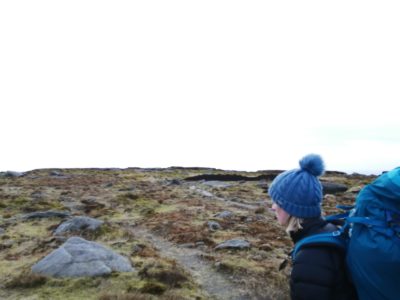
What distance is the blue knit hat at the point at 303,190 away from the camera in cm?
460

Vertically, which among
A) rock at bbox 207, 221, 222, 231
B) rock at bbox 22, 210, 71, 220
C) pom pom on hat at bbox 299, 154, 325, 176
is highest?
pom pom on hat at bbox 299, 154, 325, 176

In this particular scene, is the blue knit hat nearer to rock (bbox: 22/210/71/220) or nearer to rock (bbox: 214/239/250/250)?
rock (bbox: 214/239/250/250)

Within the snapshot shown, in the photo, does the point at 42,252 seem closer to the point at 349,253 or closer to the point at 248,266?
the point at 248,266

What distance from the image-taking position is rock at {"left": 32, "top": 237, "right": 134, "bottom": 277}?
11508mm

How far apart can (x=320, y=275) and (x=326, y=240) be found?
34 cm

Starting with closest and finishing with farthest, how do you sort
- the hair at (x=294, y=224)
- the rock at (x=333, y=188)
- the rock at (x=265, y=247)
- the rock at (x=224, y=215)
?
the hair at (x=294, y=224)
the rock at (x=265, y=247)
the rock at (x=224, y=215)
the rock at (x=333, y=188)

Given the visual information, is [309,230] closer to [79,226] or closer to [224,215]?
[79,226]

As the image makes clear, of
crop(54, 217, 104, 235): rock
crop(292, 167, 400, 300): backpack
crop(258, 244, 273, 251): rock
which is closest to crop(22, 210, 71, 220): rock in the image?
crop(54, 217, 104, 235): rock

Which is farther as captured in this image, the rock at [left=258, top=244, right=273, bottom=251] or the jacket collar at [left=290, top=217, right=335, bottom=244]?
the rock at [left=258, top=244, right=273, bottom=251]

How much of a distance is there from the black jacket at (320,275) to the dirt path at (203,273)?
6.86 metres

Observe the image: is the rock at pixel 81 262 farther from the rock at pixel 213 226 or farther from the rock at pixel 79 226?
the rock at pixel 213 226

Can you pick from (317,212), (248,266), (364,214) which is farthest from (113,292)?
(364,214)

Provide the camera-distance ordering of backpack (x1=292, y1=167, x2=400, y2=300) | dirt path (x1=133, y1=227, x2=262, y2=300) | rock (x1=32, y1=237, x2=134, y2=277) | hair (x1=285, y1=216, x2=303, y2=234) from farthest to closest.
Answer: rock (x1=32, y1=237, x2=134, y2=277) → dirt path (x1=133, y1=227, x2=262, y2=300) → hair (x1=285, y1=216, x2=303, y2=234) → backpack (x1=292, y1=167, x2=400, y2=300)

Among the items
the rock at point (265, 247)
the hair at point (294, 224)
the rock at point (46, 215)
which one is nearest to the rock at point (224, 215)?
the rock at point (265, 247)
